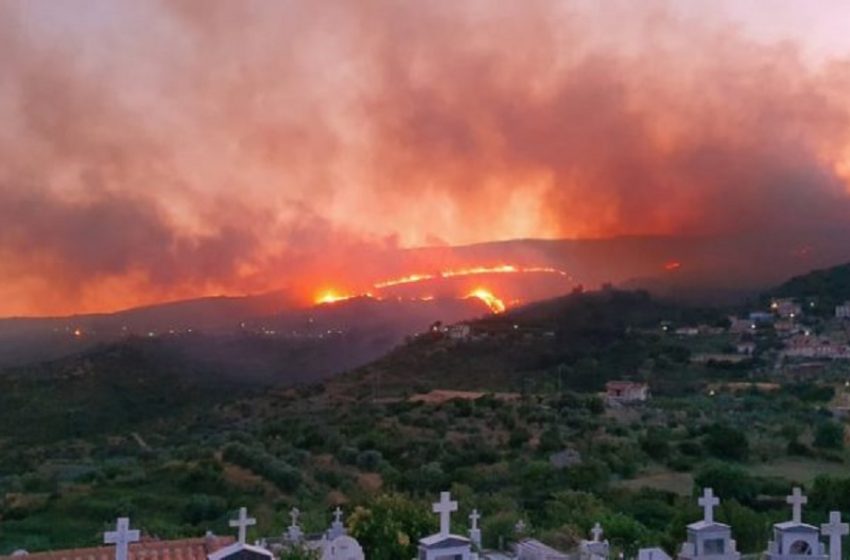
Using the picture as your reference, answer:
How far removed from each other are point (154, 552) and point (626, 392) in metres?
41.6

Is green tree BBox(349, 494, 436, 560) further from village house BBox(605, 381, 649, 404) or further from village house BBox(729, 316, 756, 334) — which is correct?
village house BBox(729, 316, 756, 334)

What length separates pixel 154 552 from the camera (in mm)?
12930

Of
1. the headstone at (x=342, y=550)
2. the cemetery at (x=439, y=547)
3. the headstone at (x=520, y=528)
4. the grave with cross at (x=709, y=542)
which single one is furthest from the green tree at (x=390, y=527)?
the grave with cross at (x=709, y=542)

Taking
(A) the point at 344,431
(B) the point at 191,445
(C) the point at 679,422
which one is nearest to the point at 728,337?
(C) the point at 679,422

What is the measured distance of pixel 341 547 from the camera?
592 inches

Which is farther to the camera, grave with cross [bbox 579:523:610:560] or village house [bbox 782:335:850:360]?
village house [bbox 782:335:850:360]

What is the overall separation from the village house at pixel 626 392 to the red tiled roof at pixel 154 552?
125 feet

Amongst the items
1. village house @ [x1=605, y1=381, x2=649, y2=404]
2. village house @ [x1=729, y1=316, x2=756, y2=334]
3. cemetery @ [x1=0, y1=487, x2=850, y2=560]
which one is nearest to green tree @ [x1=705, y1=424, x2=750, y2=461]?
village house @ [x1=605, y1=381, x2=649, y2=404]

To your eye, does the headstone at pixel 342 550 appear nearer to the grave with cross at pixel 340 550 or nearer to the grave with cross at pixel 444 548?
the grave with cross at pixel 340 550

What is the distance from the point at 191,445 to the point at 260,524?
17404 millimetres

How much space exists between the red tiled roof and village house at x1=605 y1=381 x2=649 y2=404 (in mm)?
38059

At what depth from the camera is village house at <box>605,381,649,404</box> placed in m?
50.6

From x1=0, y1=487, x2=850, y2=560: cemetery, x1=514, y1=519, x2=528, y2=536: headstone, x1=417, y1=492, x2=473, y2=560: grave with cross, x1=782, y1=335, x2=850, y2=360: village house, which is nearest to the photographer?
x1=0, y1=487, x2=850, y2=560: cemetery

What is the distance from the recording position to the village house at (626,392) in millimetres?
50625
